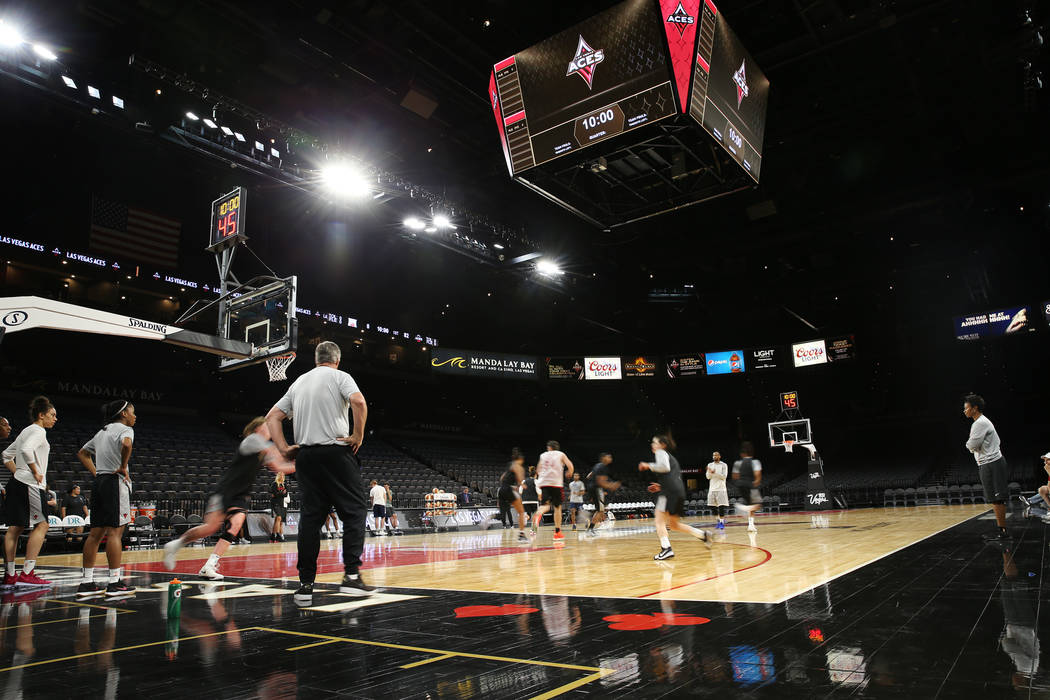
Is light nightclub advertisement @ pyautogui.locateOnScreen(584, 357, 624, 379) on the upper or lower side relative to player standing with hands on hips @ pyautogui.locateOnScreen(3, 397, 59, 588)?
upper

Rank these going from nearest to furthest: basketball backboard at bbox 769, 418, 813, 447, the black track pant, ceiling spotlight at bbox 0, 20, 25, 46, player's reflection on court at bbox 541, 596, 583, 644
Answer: player's reflection on court at bbox 541, 596, 583, 644 → the black track pant → ceiling spotlight at bbox 0, 20, 25, 46 → basketball backboard at bbox 769, 418, 813, 447

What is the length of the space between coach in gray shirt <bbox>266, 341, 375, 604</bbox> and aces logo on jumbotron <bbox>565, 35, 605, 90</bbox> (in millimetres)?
5566

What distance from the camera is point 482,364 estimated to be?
28.0m

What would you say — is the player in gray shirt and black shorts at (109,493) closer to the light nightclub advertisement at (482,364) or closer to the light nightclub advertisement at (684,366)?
the light nightclub advertisement at (482,364)

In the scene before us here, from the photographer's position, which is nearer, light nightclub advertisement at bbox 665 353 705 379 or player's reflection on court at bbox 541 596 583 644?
player's reflection on court at bbox 541 596 583 644

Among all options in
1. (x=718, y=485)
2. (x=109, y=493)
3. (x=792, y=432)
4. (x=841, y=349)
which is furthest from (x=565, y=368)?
(x=109, y=493)

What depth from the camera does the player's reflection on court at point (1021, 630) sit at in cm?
205

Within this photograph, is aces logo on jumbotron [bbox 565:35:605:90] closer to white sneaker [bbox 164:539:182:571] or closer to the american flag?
white sneaker [bbox 164:539:182:571]

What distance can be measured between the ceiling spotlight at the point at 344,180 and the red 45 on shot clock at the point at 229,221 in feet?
7.55

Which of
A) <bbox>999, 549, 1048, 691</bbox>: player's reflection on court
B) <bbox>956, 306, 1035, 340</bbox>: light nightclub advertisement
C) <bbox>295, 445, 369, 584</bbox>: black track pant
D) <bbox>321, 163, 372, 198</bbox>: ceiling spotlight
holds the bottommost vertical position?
<bbox>999, 549, 1048, 691</bbox>: player's reflection on court

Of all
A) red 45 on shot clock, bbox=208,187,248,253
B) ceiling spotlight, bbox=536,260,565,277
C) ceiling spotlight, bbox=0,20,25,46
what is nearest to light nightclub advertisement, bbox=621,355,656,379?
ceiling spotlight, bbox=536,260,565,277

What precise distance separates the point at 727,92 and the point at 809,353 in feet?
72.1

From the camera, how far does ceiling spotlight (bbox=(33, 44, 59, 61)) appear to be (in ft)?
31.9

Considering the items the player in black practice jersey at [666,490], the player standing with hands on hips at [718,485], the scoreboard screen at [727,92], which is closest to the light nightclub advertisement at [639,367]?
the player standing with hands on hips at [718,485]
